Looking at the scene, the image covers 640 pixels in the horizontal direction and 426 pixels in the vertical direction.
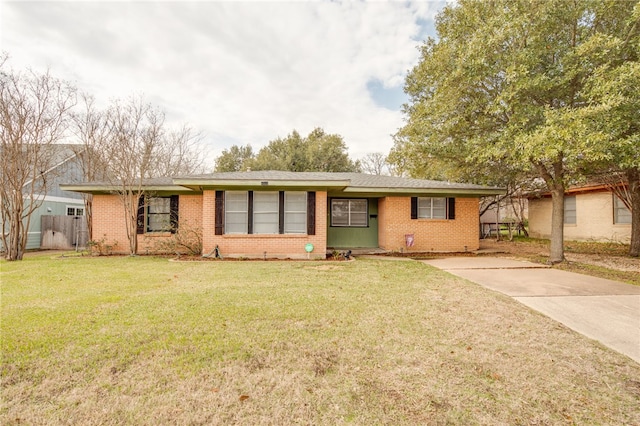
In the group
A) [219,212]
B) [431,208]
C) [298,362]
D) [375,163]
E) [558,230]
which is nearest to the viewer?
[298,362]

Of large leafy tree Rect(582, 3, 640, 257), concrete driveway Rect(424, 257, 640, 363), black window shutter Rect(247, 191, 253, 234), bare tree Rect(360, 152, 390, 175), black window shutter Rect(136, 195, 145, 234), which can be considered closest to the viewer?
concrete driveway Rect(424, 257, 640, 363)

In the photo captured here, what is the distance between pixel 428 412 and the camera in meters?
2.23

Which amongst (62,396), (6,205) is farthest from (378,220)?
(6,205)

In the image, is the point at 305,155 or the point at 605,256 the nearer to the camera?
the point at 605,256

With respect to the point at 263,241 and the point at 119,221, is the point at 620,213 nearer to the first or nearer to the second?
the point at 263,241

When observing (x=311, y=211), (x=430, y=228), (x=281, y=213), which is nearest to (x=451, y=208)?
(x=430, y=228)

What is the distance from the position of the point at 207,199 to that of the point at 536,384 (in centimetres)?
955

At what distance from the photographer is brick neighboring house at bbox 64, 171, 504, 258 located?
33.1 ft

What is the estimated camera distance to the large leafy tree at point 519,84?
7270mm

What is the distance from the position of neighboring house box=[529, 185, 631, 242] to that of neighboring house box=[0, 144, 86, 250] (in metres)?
23.6

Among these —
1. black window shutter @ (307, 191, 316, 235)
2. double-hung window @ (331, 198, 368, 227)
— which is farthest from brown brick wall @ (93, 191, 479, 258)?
double-hung window @ (331, 198, 368, 227)

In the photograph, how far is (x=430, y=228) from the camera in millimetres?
12133

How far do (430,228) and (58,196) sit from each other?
60.5 feet

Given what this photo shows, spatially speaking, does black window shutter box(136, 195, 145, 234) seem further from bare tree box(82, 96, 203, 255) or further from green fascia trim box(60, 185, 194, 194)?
green fascia trim box(60, 185, 194, 194)
